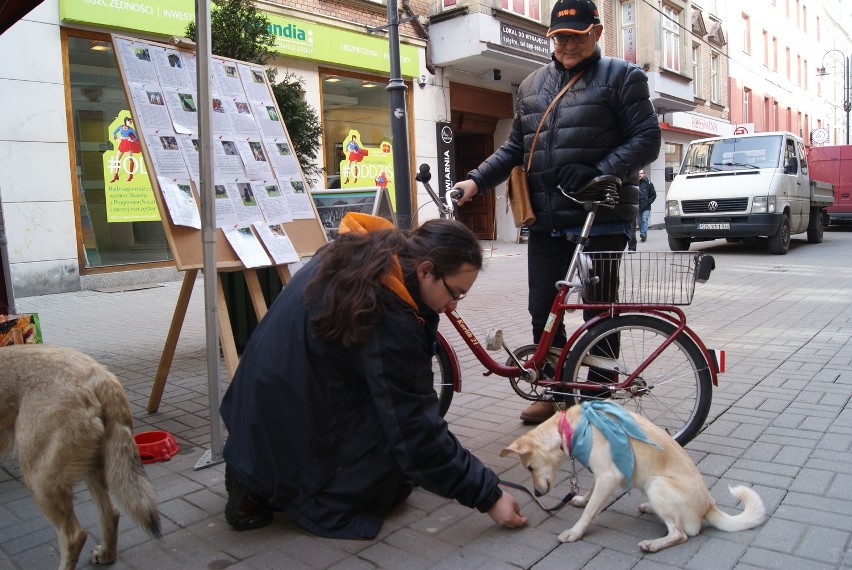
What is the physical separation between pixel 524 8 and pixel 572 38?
558 inches

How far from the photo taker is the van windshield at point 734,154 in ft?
44.5

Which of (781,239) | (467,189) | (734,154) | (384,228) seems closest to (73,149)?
(467,189)

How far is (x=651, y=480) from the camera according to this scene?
8.40 ft

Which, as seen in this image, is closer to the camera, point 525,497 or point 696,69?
point 525,497

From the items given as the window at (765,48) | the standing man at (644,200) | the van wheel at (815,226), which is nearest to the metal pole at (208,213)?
the standing man at (644,200)

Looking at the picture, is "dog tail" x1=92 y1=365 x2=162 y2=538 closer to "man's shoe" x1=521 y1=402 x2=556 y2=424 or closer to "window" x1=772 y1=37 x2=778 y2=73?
"man's shoe" x1=521 y1=402 x2=556 y2=424

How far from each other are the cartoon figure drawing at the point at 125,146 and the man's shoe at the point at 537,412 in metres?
8.37

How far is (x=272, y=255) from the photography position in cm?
418

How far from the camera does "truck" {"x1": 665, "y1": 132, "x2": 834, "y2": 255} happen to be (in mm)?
12961

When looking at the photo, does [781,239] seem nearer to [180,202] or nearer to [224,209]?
[224,209]

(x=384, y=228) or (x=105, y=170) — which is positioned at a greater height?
(x=105, y=170)

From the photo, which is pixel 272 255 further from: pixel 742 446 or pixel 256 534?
pixel 742 446

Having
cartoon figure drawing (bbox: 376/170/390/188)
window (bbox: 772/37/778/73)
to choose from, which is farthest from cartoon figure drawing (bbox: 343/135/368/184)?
window (bbox: 772/37/778/73)

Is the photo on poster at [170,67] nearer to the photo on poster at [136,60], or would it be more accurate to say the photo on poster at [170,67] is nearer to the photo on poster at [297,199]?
the photo on poster at [136,60]
